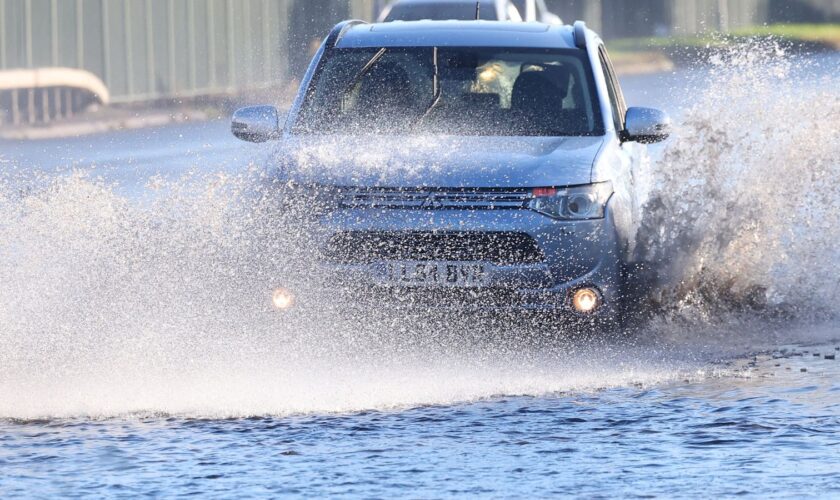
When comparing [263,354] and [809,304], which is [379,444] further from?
[809,304]

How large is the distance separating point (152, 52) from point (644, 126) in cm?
2481

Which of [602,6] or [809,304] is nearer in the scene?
[809,304]

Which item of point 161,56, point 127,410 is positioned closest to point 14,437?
point 127,410

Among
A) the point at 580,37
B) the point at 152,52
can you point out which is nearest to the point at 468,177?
the point at 580,37

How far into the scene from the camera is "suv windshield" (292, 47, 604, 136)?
32.1 feet

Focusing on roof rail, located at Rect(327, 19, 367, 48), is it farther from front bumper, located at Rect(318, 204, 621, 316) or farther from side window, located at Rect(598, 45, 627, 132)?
front bumper, located at Rect(318, 204, 621, 316)

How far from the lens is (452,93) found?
10062 mm

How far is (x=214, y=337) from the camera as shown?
29.1 feet

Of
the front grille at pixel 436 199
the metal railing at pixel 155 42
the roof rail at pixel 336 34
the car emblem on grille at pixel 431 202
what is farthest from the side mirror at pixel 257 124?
the metal railing at pixel 155 42

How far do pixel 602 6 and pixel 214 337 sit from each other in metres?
48.4

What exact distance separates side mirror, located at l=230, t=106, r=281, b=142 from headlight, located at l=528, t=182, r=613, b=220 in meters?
1.78

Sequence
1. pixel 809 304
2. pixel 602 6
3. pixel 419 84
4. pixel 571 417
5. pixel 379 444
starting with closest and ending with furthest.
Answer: pixel 379 444 → pixel 571 417 → pixel 419 84 → pixel 809 304 → pixel 602 6

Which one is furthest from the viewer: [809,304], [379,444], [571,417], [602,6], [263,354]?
[602,6]

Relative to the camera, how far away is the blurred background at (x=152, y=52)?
96.1 ft
